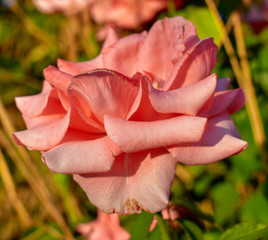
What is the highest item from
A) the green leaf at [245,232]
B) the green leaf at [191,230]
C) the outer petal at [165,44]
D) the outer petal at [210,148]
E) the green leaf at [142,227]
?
the outer petal at [165,44]

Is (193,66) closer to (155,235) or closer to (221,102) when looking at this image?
(221,102)

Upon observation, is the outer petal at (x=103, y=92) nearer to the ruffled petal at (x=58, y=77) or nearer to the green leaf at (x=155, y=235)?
the ruffled petal at (x=58, y=77)

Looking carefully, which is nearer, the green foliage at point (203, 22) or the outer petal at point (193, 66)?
the outer petal at point (193, 66)

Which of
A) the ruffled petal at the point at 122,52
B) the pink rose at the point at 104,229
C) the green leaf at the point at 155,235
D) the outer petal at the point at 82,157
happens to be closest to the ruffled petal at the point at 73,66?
the ruffled petal at the point at 122,52

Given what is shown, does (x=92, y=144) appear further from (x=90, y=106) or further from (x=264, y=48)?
(x=264, y=48)

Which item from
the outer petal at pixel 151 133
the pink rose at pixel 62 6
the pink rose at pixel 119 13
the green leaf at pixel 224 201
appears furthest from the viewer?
the pink rose at pixel 62 6

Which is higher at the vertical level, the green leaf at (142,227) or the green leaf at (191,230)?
the green leaf at (142,227)

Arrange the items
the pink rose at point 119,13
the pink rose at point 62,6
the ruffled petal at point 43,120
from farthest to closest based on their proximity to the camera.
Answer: the pink rose at point 62,6 → the pink rose at point 119,13 → the ruffled petal at point 43,120
